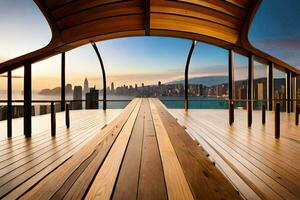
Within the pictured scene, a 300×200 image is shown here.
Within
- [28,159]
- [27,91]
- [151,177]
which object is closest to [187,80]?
[27,91]

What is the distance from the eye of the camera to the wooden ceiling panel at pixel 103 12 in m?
5.18

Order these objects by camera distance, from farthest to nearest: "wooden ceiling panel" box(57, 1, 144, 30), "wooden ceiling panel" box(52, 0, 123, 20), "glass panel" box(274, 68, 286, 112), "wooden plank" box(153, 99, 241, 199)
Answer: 1. "glass panel" box(274, 68, 286, 112)
2. "wooden ceiling panel" box(57, 1, 144, 30)
3. "wooden ceiling panel" box(52, 0, 123, 20)
4. "wooden plank" box(153, 99, 241, 199)

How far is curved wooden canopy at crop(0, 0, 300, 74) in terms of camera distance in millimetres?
5113

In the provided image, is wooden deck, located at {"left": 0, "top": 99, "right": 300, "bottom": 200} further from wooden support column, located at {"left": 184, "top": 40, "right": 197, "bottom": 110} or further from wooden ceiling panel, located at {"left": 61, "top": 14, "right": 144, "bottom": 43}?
wooden support column, located at {"left": 184, "top": 40, "right": 197, "bottom": 110}

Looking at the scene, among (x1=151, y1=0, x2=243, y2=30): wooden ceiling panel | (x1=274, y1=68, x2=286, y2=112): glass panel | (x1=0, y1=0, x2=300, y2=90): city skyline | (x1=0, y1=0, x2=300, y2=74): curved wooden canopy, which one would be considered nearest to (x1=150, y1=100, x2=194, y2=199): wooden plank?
(x1=0, y1=0, x2=300, y2=74): curved wooden canopy

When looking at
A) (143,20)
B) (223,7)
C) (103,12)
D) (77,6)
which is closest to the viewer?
(77,6)

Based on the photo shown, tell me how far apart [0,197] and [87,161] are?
0.85 metres

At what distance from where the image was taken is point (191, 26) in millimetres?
5973

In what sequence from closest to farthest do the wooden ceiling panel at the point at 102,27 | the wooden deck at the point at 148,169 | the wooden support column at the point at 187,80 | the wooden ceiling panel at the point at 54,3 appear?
the wooden deck at the point at 148,169 < the wooden ceiling panel at the point at 54,3 < the wooden ceiling panel at the point at 102,27 < the wooden support column at the point at 187,80

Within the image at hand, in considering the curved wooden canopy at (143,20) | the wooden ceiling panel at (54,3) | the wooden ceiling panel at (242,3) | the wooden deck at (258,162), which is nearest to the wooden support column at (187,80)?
the curved wooden canopy at (143,20)

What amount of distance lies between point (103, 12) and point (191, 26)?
2565 millimetres

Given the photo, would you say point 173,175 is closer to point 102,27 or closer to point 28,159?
point 28,159

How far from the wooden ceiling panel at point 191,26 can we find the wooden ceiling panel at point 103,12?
0.58m

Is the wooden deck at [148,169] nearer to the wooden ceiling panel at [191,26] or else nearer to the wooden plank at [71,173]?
the wooden plank at [71,173]
